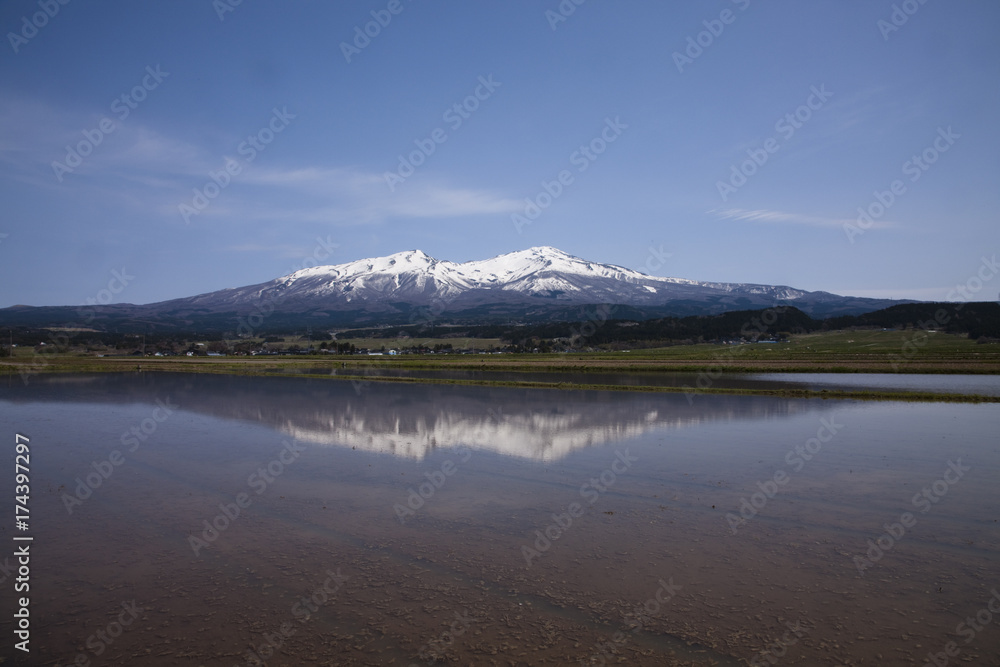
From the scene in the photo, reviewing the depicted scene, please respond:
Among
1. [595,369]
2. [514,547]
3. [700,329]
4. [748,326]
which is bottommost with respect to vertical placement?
[514,547]

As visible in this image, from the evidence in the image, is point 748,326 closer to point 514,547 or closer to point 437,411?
point 437,411

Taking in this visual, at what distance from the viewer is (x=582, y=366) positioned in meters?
55.2

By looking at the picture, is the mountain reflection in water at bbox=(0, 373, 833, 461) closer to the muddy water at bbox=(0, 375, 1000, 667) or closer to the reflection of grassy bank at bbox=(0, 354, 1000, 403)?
the muddy water at bbox=(0, 375, 1000, 667)

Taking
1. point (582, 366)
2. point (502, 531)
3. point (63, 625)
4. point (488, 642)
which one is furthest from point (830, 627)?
point (582, 366)

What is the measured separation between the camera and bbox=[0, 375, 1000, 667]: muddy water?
6.99 meters

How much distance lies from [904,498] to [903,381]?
3171 centimetres

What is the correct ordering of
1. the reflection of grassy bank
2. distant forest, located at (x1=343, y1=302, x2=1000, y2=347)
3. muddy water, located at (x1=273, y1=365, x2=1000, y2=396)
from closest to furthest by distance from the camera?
the reflection of grassy bank < muddy water, located at (x1=273, y1=365, x2=1000, y2=396) < distant forest, located at (x1=343, y1=302, x2=1000, y2=347)

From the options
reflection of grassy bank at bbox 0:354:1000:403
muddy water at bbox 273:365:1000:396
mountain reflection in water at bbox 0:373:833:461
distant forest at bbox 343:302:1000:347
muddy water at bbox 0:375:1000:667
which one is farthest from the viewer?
distant forest at bbox 343:302:1000:347

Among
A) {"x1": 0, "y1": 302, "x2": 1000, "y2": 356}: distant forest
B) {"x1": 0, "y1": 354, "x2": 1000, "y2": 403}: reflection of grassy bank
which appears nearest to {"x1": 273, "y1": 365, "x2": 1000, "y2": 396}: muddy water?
{"x1": 0, "y1": 354, "x2": 1000, "y2": 403}: reflection of grassy bank

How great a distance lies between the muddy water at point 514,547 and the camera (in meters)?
6.99

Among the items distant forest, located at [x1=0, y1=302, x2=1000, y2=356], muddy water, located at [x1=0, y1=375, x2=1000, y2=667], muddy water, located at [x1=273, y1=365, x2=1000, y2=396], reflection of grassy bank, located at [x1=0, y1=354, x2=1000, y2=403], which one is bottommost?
muddy water, located at [x1=0, y1=375, x2=1000, y2=667]

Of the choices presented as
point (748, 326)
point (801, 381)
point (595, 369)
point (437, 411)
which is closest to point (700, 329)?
point (748, 326)

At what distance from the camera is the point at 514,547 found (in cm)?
985

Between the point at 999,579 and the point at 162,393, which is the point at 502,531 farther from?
the point at 162,393
